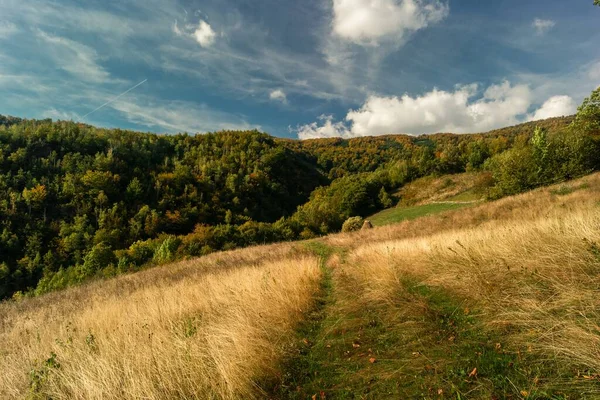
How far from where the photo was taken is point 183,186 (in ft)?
328

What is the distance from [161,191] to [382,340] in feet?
348

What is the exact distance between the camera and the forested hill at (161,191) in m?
52.7

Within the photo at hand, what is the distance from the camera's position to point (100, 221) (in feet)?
259

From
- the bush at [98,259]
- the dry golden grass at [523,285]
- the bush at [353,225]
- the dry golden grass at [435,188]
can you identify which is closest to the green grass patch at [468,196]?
the dry golden grass at [435,188]

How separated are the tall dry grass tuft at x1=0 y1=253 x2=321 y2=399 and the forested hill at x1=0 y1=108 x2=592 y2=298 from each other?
2148 cm

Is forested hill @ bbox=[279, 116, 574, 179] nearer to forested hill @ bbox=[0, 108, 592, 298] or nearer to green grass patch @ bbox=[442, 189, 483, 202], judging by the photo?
forested hill @ bbox=[0, 108, 592, 298]

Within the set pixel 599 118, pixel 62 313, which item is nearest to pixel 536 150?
pixel 599 118

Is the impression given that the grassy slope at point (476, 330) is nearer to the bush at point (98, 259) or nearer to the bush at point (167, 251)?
the bush at point (167, 251)

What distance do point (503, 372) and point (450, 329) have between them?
111cm

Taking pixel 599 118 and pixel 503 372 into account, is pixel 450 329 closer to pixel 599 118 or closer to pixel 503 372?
pixel 503 372

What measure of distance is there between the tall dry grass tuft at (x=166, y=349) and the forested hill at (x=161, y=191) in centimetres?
2148

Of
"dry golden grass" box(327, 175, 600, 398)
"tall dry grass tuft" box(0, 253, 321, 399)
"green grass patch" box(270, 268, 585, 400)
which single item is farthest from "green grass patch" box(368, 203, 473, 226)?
"green grass patch" box(270, 268, 585, 400)

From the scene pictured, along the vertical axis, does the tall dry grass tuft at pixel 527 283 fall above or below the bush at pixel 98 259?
above

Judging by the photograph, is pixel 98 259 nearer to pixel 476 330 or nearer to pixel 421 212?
pixel 476 330
